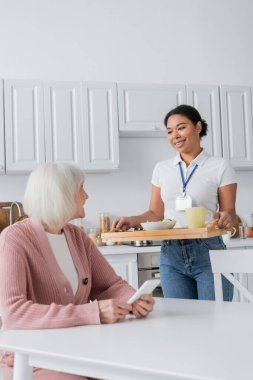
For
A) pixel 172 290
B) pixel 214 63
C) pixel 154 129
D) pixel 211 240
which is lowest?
pixel 172 290

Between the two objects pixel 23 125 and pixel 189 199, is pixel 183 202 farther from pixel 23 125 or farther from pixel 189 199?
pixel 23 125

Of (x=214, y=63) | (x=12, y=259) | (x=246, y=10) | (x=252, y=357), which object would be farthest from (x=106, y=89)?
(x=252, y=357)

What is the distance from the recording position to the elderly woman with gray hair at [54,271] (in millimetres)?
1325

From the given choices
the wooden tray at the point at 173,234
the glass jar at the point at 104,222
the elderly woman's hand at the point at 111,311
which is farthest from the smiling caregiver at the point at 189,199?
the glass jar at the point at 104,222

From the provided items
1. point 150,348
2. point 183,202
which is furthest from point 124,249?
point 150,348

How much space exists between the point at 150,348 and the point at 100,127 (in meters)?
2.86

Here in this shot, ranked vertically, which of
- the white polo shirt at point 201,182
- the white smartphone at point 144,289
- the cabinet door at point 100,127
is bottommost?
the white smartphone at point 144,289

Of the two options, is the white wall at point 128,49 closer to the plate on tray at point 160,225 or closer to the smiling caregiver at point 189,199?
the smiling caregiver at point 189,199

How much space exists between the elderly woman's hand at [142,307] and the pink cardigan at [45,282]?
11cm

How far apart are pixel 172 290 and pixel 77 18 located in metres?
2.78

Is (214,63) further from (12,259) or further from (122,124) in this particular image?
(12,259)

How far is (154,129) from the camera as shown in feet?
13.1

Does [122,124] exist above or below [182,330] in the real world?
above

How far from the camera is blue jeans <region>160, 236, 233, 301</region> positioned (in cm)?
216
